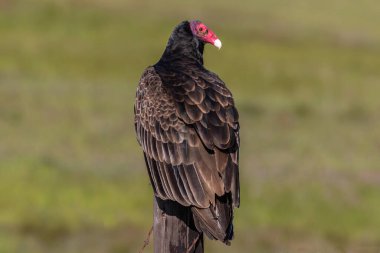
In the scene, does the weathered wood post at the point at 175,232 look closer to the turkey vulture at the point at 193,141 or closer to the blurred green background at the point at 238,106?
the turkey vulture at the point at 193,141

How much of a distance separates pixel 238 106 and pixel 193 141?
16.7 metres

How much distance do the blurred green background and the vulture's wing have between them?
6.90 feet

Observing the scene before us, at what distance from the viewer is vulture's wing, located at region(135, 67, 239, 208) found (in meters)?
6.31

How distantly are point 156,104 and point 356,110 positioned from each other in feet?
58.4

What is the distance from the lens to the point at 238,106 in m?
23.2

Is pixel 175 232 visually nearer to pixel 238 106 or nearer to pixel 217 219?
pixel 217 219

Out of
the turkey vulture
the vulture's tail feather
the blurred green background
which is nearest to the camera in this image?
the vulture's tail feather

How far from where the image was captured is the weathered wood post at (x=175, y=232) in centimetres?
613

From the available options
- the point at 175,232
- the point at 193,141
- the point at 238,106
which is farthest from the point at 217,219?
the point at 238,106

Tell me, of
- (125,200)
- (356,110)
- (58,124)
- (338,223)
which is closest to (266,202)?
(338,223)

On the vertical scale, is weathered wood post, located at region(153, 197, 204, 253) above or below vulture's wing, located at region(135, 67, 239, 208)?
below

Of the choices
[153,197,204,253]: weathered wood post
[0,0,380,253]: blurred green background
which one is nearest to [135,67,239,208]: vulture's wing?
[153,197,204,253]: weathered wood post

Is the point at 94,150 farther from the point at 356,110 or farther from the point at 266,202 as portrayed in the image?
the point at 356,110

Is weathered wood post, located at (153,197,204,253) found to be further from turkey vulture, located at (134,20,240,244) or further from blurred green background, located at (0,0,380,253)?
blurred green background, located at (0,0,380,253)
